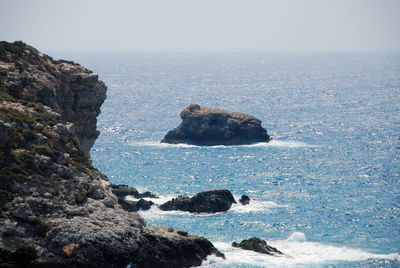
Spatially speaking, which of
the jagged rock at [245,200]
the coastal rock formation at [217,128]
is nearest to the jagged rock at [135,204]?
the jagged rock at [245,200]

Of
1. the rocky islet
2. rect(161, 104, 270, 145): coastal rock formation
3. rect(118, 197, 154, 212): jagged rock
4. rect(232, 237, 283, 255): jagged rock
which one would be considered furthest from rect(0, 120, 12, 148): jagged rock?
rect(161, 104, 270, 145): coastal rock formation

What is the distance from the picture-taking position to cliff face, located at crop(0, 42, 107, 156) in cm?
6066

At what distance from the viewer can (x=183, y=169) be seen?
348 feet

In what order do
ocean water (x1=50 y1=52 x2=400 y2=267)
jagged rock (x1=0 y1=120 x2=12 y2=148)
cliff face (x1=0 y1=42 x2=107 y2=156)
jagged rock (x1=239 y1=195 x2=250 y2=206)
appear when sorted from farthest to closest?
1. jagged rock (x1=239 y1=195 x2=250 y2=206)
2. ocean water (x1=50 y1=52 x2=400 y2=267)
3. cliff face (x1=0 y1=42 x2=107 y2=156)
4. jagged rock (x1=0 y1=120 x2=12 y2=148)

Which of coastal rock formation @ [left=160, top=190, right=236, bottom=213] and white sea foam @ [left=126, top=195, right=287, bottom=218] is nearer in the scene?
white sea foam @ [left=126, top=195, right=287, bottom=218]

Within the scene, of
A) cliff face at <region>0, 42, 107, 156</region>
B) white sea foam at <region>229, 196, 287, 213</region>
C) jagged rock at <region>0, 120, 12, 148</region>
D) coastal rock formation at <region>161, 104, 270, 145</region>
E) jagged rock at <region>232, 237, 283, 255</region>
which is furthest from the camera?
coastal rock formation at <region>161, 104, 270, 145</region>

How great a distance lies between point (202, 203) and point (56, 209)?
32925 mm

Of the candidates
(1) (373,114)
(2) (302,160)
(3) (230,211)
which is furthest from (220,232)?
(1) (373,114)

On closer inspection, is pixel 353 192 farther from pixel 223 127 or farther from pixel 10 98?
pixel 10 98

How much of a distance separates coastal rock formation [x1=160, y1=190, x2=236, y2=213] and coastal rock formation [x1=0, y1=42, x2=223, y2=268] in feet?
71.5

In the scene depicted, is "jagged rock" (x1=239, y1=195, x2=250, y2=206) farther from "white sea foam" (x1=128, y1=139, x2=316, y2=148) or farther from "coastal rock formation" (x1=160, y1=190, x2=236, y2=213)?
"white sea foam" (x1=128, y1=139, x2=316, y2=148)

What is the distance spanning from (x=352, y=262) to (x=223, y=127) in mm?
71074

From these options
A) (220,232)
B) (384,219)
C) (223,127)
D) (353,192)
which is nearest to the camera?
(220,232)

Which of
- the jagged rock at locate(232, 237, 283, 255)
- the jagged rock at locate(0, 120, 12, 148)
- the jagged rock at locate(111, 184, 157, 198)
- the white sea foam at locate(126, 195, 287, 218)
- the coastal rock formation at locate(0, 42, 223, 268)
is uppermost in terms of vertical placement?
the jagged rock at locate(0, 120, 12, 148)
